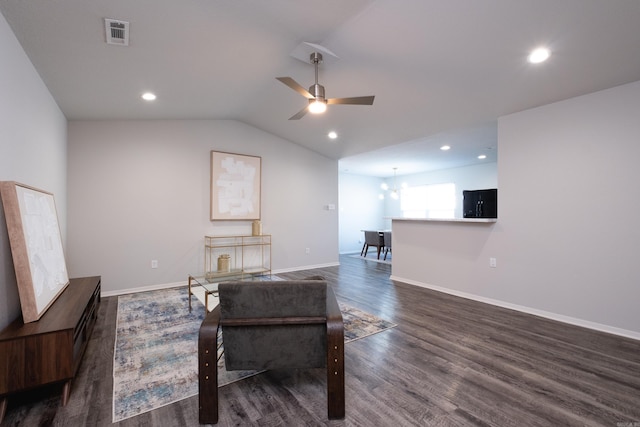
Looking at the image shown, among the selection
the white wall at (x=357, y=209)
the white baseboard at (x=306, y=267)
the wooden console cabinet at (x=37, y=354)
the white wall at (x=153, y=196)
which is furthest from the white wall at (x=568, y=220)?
the white wall at (x=357, y=209)

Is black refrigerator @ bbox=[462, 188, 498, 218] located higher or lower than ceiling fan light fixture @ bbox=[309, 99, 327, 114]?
lower

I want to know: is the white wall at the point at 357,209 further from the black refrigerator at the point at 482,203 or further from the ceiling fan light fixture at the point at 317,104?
the ceiling fan light fixture at the point at 317,104

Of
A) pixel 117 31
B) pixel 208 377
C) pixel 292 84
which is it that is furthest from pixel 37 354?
pixel 292 84

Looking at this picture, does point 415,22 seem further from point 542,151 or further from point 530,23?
point 542,151

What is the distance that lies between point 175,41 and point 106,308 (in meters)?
3.28

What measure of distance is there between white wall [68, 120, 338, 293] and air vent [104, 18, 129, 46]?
2286mm

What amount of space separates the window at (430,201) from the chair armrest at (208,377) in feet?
25.6

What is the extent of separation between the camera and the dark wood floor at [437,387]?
5.57ft

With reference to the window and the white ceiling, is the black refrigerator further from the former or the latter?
the window

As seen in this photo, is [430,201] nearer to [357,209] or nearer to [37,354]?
[357,209]

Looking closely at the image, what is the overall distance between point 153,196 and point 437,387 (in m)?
4.50

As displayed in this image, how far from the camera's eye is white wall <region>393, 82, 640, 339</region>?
2.86 metres

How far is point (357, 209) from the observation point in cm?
940

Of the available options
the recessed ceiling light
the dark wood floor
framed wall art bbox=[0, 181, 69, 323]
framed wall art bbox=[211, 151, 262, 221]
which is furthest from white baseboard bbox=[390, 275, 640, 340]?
framed wall art bbox=[0, 181, 69, 323]
